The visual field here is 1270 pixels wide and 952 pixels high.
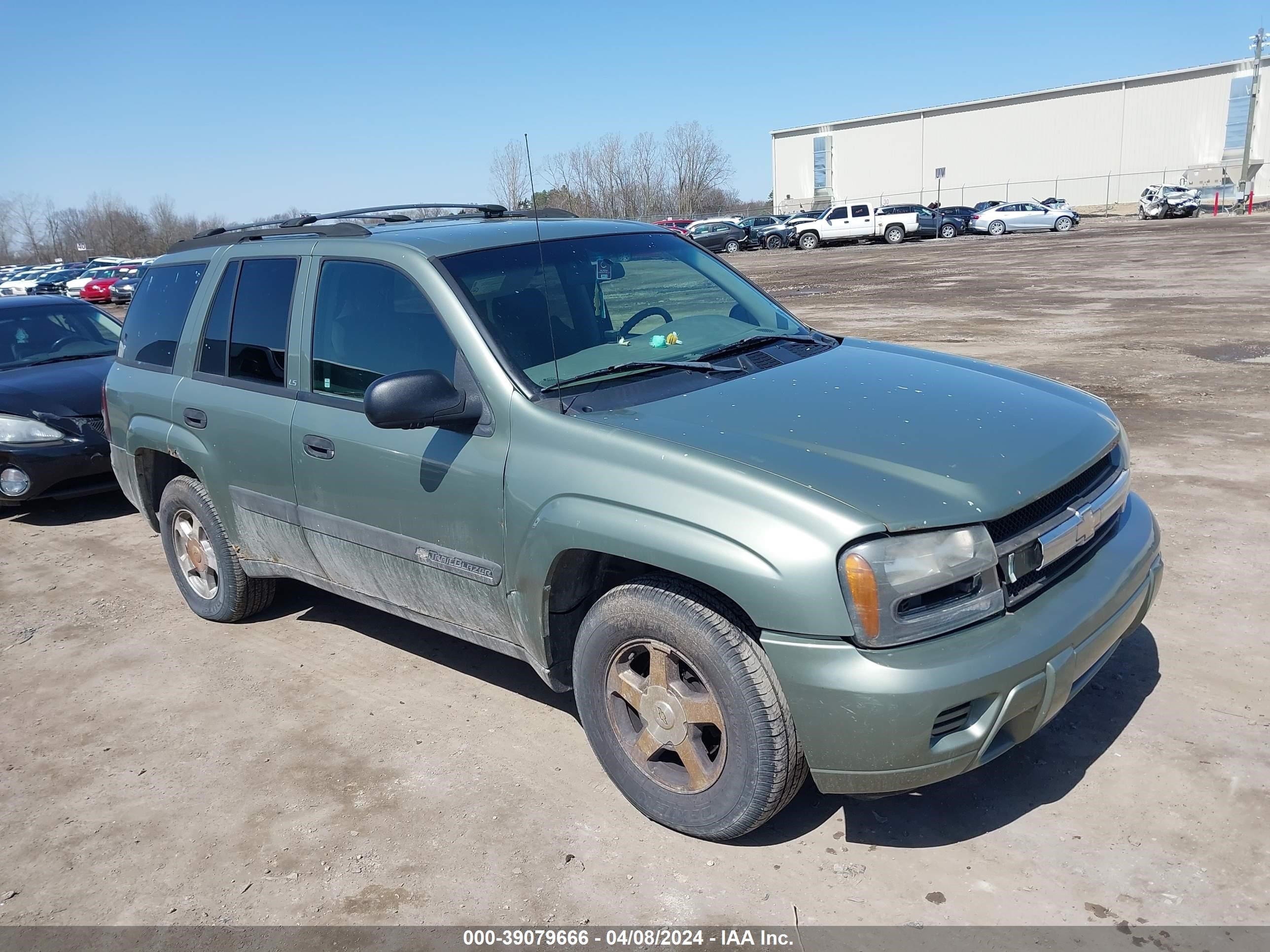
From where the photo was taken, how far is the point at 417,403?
3242mm

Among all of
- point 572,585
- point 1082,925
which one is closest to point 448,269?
point 572,585

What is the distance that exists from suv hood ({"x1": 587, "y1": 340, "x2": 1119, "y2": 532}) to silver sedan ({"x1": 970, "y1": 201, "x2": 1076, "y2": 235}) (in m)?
43.8

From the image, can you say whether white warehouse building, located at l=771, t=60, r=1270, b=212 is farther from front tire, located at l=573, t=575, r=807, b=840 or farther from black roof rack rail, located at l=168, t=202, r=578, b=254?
front tire, located at l=573, t=575, r=807, b=840

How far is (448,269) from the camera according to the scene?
3.69 m

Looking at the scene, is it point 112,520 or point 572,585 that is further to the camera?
point 112,520

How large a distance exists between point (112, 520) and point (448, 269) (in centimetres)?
505

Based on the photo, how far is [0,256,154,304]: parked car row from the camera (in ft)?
123

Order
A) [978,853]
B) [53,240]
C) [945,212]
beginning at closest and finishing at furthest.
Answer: [978,853]
[945,212]
[53,240]

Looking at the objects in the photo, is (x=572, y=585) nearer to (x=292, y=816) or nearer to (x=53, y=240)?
(x=292, y=816)

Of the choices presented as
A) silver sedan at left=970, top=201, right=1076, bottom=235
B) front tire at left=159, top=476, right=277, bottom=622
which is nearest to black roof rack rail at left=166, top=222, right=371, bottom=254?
front tire at left=159, top=476, right=277, bottom=622

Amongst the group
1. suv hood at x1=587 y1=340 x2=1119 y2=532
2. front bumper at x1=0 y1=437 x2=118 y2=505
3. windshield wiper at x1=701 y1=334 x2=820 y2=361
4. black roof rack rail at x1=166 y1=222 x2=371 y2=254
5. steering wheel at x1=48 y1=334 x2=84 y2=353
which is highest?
black roof rack rail at x1=166 y1=222 x2=371 y2=254

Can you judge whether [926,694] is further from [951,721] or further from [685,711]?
[685,711]

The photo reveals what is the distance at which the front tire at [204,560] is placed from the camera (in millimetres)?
4867

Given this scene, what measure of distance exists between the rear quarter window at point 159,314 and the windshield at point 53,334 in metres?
3.35
